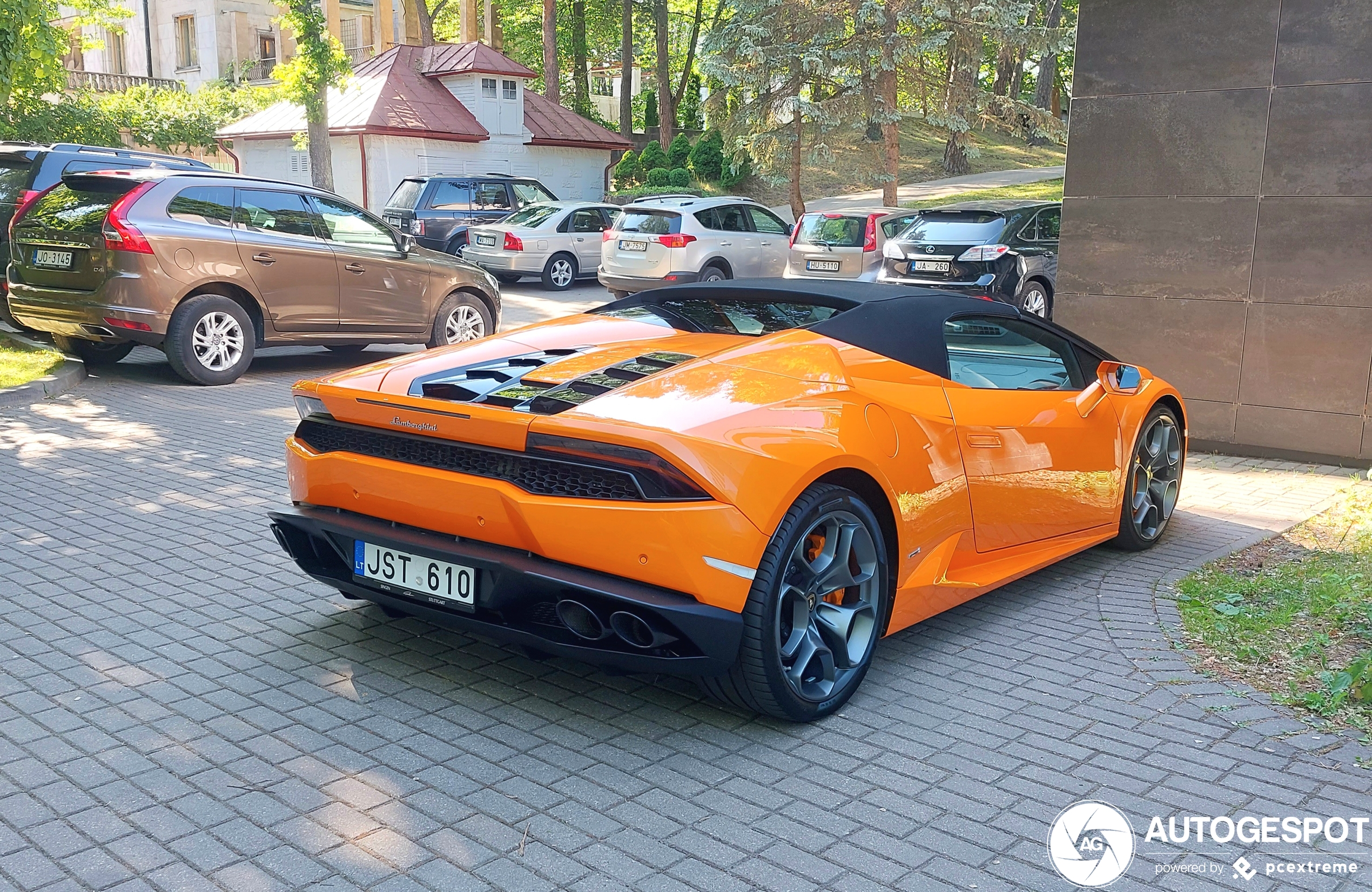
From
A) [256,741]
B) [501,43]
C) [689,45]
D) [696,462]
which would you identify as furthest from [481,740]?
[501,43]

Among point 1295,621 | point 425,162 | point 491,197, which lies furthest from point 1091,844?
point 425,162

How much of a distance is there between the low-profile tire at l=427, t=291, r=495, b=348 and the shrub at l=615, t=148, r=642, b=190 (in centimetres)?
2582

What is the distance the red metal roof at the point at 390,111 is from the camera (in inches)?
1158

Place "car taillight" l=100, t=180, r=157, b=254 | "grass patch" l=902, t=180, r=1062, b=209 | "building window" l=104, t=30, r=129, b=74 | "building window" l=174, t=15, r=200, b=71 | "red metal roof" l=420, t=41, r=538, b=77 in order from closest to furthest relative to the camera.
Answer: "car taillight" l=100, t=180, r=157, b=254 < "grass patch" l=902, t=180, r=1062, b=209 < "red metal roof" l=420, t=41, r=538, b=77 < "building window" l=174, t=15, r=200, b=71 < "building window" l=104, t=30, r=129, b=74

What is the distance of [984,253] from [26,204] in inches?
407

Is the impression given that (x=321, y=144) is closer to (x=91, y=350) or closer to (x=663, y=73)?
(x=91, y=350)

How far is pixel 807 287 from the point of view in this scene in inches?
184


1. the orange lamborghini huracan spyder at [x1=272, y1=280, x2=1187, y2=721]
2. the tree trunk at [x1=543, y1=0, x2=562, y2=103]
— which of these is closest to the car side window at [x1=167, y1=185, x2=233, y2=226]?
the orange lamborghini huracan spyder at [x1=272, y1=280, x2=1187, y2=721]

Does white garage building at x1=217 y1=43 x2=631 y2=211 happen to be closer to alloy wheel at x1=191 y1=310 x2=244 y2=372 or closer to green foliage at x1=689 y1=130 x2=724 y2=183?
green foliage at x1=689 y1=130 x2=724 y2=183

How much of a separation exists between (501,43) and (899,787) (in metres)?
51.7

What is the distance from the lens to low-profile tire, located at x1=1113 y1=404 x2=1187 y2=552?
5.70 metres

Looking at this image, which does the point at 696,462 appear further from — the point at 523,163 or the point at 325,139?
the point at 523,163

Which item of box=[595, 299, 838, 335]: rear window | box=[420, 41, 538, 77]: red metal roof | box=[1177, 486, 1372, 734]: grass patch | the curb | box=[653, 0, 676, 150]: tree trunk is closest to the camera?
box=[1177, 486, 1372, 734]: grass patch

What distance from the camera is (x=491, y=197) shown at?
2198 centimetres
